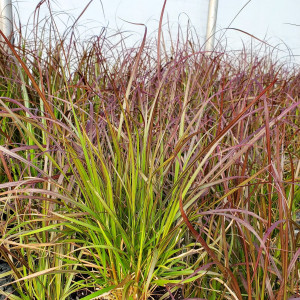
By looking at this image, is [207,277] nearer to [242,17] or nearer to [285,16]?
[242,17]

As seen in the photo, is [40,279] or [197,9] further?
[197,9]

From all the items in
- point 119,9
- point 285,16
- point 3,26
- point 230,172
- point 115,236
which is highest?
point 285,16

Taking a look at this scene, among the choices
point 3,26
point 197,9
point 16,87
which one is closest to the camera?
point 16,87

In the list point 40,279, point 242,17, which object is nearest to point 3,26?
point 40,279

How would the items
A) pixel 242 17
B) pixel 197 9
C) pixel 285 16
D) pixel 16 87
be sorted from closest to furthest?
pixel 16 87 → pixel 197 9 → pixel 242 17 → pixel 285 16

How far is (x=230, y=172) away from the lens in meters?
0.76

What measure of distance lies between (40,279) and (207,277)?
1.04 ft

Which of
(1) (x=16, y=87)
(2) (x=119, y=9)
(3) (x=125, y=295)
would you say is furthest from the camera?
(2) (x=119, y=9)

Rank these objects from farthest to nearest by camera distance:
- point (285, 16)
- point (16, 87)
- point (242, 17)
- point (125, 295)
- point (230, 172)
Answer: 1. point (285, 16)
2. point (242, 17)
3. point (16, 87)
4. point (230, 172)
5. point (125, 295)

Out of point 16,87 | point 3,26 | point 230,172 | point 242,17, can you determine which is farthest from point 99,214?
point 242,17

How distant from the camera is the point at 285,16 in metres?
4.52

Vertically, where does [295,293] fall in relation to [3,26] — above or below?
below

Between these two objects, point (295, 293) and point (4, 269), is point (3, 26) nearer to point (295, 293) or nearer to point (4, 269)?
point (4, 269)

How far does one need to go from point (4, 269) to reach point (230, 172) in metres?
0.54
